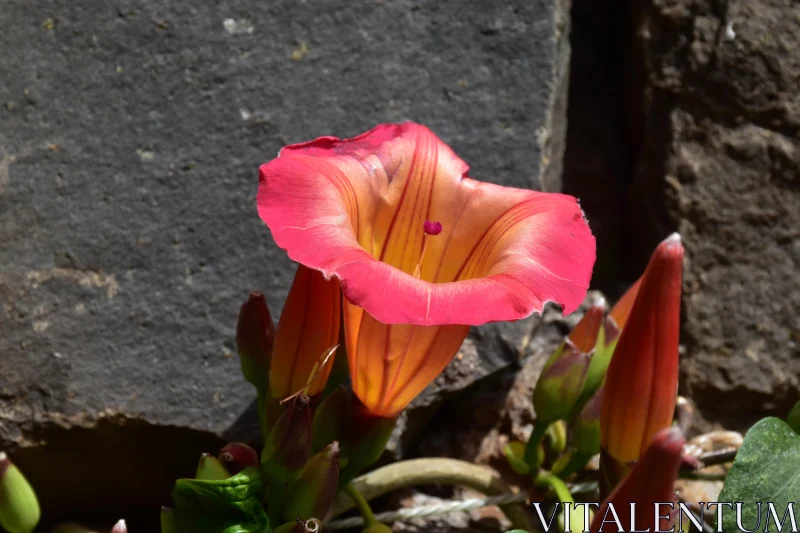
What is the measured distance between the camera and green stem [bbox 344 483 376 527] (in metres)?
1.22

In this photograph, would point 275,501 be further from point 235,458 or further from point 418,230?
point 418,230

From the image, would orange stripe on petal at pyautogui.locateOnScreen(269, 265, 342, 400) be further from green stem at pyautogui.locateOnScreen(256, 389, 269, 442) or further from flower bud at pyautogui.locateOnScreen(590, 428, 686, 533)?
flower bud at pyautogui.locateOnScreen(590, 428, 686, 533)

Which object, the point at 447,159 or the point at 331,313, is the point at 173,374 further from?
the point at 447,159

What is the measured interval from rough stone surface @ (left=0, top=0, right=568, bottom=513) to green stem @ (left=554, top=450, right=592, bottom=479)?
0.26m

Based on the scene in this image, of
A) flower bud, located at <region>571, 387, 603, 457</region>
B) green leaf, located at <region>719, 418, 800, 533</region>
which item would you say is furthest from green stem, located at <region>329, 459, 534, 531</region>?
green leaf, located at <region>719, 418, 800, 533</region>

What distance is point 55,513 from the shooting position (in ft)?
4.76

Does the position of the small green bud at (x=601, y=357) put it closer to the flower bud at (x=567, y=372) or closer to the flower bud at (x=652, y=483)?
the flower bud at (x=567, y=372)

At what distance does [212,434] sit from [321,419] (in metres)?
0.29

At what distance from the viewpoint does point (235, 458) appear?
1.06 meters

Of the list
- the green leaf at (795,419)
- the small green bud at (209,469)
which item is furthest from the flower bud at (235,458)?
the green leaf at (795,419)

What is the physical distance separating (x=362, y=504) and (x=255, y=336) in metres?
0.33

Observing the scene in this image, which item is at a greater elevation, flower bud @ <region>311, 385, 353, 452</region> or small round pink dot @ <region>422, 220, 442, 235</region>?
small round pink dot @ <region>422, 220, 442, 235</region>

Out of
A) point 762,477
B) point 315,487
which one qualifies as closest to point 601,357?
point 762,477

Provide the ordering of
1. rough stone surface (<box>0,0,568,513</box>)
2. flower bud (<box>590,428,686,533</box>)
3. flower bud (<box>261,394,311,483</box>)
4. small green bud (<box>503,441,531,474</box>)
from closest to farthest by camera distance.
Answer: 1. flower bud (<box>590,428,686,533</box>)
2. flower bud (<box>261,394,311,483</box>)
3. rough stone surface (<box>0,0,568,513</box>)
4. small green bud (<box>503,441,531,474</box>)
